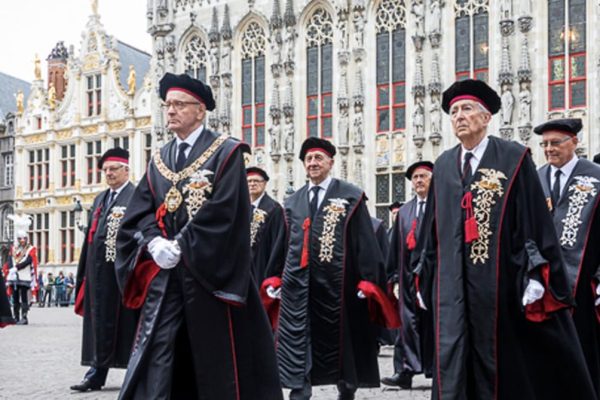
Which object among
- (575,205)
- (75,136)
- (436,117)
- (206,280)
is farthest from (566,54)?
(75,136)

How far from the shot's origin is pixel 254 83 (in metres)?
36.3

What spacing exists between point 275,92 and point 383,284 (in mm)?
26334

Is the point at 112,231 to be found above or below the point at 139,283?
above

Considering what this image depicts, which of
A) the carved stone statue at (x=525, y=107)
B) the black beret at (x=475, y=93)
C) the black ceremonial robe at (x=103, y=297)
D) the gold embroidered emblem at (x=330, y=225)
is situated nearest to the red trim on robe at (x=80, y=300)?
the black ceremonial robe at (x=103, y=297)

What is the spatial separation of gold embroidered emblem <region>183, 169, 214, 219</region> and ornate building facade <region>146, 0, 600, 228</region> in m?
23.6

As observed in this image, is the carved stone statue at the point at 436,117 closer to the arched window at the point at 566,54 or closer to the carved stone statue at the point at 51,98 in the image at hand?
the arched window at the point at 566,54

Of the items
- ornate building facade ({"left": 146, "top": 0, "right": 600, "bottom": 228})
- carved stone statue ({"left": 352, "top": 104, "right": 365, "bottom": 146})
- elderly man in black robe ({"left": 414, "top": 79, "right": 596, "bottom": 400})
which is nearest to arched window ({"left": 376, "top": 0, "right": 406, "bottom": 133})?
ornate building facade ({"left": 146, "top": 0, "right": 600, "bottom": 228})

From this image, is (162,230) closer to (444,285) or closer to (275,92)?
(444,285)

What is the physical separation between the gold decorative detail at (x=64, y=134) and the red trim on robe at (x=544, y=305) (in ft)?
139

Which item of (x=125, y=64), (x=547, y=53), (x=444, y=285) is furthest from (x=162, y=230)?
(x=125, y=64)

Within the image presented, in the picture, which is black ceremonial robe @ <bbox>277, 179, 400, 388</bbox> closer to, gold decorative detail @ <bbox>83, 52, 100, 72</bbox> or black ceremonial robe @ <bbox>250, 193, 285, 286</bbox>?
black ceremonial robe @ <bbox>250, 193, 285, 286</bbox>

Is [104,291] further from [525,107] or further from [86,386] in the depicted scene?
[525,107]

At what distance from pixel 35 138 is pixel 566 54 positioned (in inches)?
1132

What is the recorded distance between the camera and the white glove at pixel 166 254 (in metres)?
5.82
